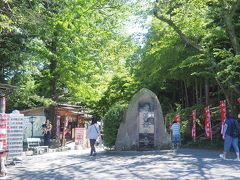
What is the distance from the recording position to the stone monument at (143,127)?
60.5 ft

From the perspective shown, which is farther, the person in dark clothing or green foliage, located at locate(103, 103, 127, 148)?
the person in dark clothing

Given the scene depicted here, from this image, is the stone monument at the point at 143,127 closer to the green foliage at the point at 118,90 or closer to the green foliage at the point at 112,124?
the green foliage at the point at 112,124

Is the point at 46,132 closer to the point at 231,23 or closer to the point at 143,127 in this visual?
the point at 143,127

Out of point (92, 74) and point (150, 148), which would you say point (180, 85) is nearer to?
point (92, 74)

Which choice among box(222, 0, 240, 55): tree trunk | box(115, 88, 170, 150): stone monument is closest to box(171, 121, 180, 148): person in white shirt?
box(115, 88, 170, 150): stone monument

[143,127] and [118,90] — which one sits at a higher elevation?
[118,90]

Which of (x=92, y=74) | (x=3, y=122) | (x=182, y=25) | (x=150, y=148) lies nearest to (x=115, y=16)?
(x=92, y=74)

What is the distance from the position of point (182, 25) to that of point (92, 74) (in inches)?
380

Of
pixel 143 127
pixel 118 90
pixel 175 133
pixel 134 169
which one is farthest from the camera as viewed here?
pixel 118 90

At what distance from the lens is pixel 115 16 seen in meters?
29.7

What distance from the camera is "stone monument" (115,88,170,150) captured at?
18.5 meters

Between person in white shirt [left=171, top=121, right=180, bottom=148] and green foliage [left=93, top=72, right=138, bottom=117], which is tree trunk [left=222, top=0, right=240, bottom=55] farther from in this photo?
green foliage [left=93, top=72, right=138, bottom=117]

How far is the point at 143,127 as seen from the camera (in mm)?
18469

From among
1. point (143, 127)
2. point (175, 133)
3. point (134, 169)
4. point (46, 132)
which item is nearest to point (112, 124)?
point (143, 127)
